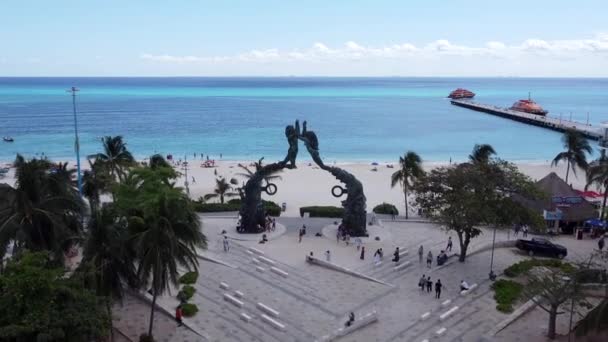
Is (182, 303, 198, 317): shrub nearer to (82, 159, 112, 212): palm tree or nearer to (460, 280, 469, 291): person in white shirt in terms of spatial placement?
(82, 159, 112, 212): palm tree

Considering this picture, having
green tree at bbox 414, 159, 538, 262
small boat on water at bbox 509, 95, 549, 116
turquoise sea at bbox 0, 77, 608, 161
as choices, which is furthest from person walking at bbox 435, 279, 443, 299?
small boat on water at bbox 509, 95, 549, 116

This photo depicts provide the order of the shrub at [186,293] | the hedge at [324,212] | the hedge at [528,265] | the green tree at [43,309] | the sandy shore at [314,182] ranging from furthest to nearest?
1. the sandy shore at [314,182]
2. the hedge at [324,212]
3. the hedge at [528,265]
4. the shrub at [186,293]
5. the green tree at [43,309]

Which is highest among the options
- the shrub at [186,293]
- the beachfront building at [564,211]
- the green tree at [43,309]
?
the green tree at [43,309]

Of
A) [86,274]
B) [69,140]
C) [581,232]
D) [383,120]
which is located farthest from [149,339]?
[383,120]

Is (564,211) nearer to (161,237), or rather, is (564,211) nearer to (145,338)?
(161,237)

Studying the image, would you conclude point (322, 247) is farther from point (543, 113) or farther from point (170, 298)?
point (543, 113)

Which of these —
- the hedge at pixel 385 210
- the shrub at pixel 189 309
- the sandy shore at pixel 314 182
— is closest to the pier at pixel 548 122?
the sandy shore at pixel 314 182

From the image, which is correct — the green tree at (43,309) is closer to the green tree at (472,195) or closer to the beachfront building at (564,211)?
the green tree at (472,195)
